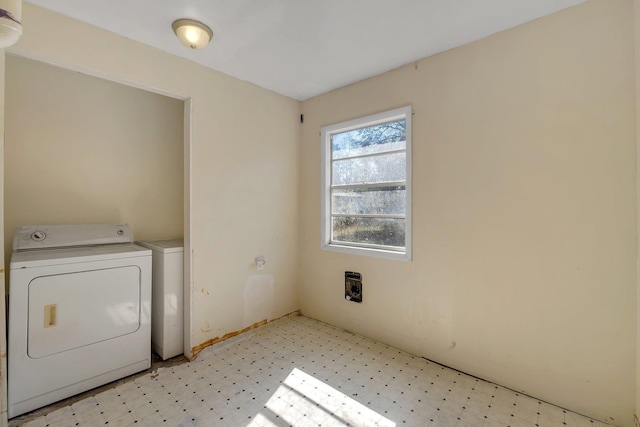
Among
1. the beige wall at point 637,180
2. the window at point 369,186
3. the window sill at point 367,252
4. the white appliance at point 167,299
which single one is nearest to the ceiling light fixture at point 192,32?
the window at point 369,186

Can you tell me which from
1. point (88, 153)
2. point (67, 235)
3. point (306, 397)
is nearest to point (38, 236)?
point (67, 235)

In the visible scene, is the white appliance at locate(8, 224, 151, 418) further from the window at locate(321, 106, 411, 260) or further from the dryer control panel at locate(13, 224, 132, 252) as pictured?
the window at locate(321, 106, 411, 260)

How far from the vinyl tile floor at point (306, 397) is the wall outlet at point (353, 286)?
0.47 m

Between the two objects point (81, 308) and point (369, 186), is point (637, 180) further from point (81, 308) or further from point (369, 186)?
point (81, 308)

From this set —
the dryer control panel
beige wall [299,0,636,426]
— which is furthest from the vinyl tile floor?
the dryer control panel

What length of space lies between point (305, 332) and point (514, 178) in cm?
216

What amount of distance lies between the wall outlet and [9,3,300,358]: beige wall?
2.30 feet

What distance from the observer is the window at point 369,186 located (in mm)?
2420

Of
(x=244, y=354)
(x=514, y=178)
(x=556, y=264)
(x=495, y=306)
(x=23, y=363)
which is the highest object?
(x=514, y=178)

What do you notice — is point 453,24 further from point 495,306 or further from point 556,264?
point 495,306

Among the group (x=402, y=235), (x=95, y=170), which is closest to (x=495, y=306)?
(x=402, y=235)

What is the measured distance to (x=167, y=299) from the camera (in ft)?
7.33

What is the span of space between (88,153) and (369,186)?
7.89 ft

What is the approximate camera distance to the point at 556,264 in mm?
1705
